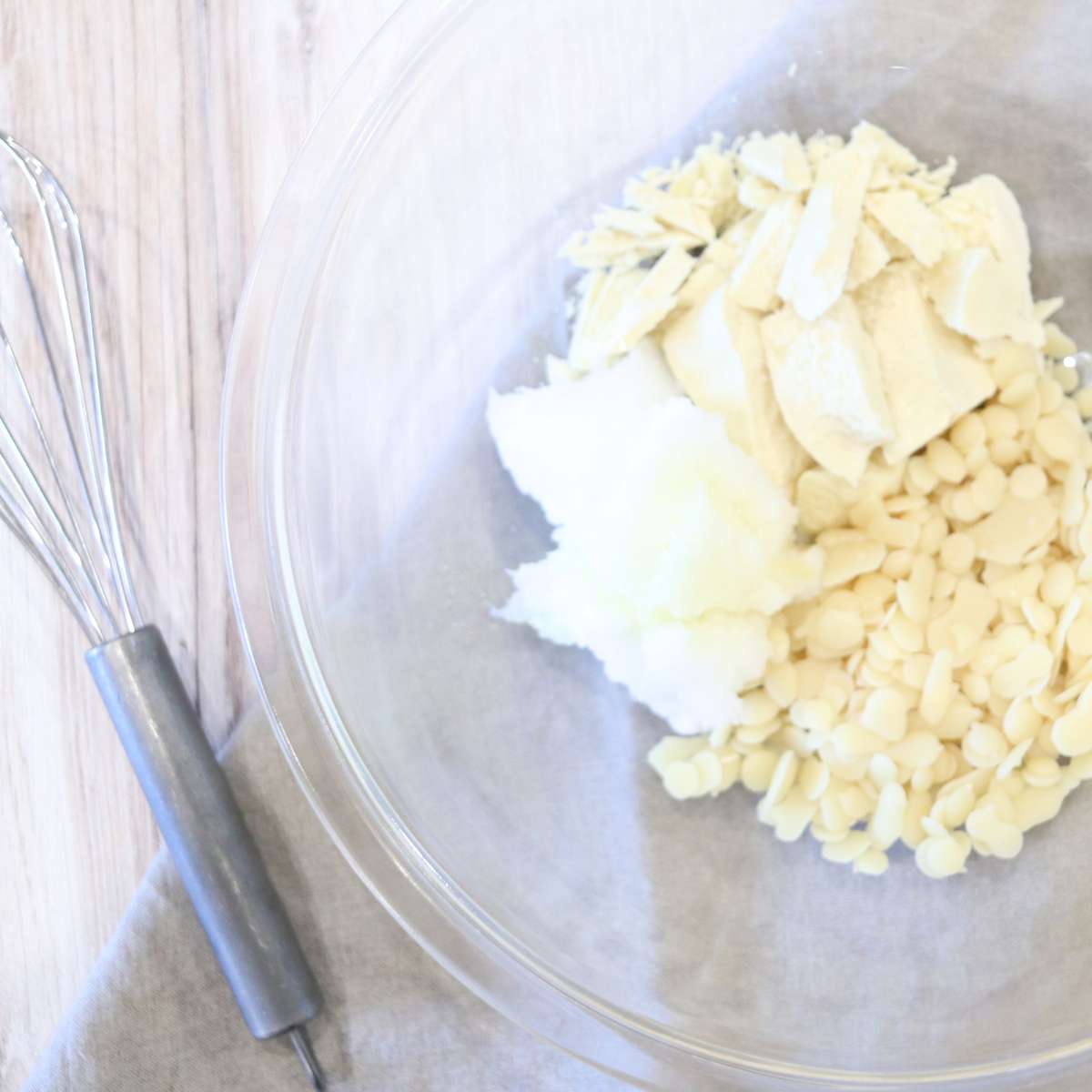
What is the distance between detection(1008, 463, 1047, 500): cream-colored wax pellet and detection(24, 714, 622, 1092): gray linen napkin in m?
0.46

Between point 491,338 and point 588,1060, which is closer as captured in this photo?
point 588,1060

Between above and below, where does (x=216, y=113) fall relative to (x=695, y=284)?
above

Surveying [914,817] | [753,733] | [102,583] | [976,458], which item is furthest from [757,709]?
[102,583]

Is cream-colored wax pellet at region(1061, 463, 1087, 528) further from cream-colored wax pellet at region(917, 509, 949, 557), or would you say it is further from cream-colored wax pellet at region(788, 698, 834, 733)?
cream-colored wax pellet at region(788, 698, 834, 733)

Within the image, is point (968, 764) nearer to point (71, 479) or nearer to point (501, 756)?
point (501, 756)

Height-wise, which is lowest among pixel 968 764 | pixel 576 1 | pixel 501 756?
pixel 968 764

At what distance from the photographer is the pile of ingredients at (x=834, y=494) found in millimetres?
695

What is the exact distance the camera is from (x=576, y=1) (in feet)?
2.44

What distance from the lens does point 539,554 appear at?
75cm

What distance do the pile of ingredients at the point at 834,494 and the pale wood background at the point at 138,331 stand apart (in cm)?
21

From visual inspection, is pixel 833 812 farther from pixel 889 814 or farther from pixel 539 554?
pixel 539 554

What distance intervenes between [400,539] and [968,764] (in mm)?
404

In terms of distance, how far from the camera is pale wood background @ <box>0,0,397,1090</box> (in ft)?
2.35

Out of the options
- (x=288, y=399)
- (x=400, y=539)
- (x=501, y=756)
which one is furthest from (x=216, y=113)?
(x=501, y=756)
